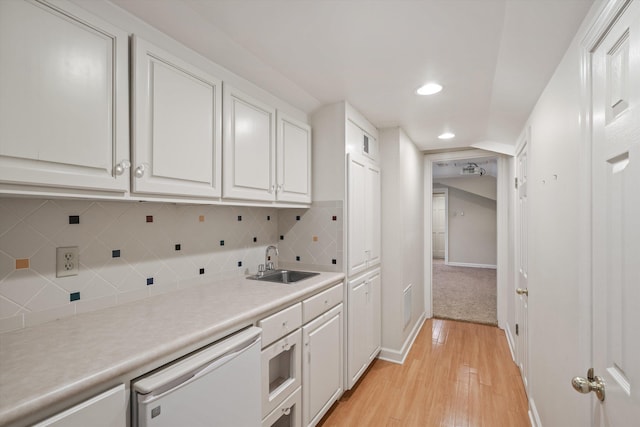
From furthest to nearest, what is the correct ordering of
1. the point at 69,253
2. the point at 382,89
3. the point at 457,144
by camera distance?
the point at 457,144, the point at 382,89, the point at 69,253

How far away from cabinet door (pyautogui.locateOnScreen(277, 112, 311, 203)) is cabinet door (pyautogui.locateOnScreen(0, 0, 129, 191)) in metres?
1.04

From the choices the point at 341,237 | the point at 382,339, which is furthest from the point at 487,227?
the point at 341,237

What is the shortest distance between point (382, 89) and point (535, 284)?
172 centimetres

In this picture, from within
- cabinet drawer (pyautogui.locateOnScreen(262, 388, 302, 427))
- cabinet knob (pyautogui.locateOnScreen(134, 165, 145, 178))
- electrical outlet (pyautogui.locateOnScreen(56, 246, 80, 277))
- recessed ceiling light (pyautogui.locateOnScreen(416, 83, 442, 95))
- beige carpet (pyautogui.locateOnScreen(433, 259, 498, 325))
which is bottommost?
beige carpet (pyautogui.locateOnScreen(433, 259, 498, 325))

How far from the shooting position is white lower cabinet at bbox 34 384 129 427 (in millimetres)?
772

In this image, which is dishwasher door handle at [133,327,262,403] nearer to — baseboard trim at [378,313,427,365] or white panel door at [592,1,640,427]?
white panel door at [592,1,640,427]

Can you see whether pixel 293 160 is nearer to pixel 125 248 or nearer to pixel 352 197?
pixel 352 197

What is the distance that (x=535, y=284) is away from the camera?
2.01 metres

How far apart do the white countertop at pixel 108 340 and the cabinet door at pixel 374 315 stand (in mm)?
1232

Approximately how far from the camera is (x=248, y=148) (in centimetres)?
183

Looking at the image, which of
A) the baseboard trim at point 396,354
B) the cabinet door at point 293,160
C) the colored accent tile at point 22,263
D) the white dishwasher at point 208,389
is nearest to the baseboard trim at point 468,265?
the baseboard trim at point 396,354

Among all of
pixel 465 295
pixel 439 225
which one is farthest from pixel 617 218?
pixel 439 225

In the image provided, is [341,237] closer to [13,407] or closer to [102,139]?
[102,139]

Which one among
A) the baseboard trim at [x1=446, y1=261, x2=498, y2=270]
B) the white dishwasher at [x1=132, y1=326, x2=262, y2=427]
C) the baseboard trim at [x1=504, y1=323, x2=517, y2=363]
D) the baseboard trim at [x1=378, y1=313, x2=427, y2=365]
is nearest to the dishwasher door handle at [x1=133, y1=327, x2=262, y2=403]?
the white dishwasher at [x1=132, y1=326, x2=262, y2=427]
